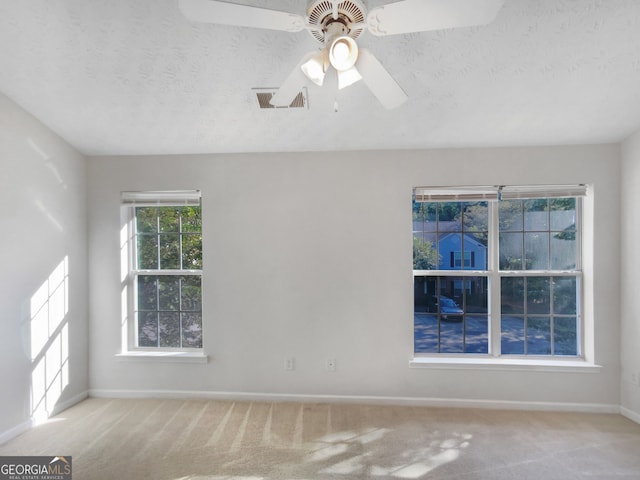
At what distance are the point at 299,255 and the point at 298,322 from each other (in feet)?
1.92

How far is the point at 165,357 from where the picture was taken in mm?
2947

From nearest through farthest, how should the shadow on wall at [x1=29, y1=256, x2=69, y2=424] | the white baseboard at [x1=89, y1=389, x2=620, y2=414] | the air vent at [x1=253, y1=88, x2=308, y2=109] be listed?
the air vent at [x1=253, y1=88, x2=308, y2=109] → the shadow on wall at [x1=29, y1=256, x2=69, y2=424] → the white baseboard at [x1=89, y1=389, x2=620, y2=414]

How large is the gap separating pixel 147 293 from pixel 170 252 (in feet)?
1.45

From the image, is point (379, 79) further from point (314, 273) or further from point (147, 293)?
point (147, 293)

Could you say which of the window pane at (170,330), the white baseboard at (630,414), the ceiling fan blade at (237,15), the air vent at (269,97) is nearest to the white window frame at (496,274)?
the white baseboard at (630,414)

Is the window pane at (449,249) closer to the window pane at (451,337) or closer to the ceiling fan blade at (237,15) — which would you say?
the window pane at (451,337)

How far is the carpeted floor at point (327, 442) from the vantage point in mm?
2012

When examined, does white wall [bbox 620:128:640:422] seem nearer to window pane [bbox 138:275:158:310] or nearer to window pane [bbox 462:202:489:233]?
window pane [bbox 462:202:489:233]

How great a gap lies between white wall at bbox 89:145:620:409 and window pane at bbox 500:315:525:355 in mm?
238

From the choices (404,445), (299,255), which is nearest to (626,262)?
(404,445)

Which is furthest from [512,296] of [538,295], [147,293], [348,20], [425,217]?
Answer: [147,293]

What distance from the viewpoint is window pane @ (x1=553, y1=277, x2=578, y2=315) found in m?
2.87

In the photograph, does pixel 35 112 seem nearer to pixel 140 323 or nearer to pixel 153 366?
pixel 140 323

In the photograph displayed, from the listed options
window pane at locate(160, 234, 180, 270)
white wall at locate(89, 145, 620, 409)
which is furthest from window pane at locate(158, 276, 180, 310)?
white wall at locate(89, 145, 620, 409)
